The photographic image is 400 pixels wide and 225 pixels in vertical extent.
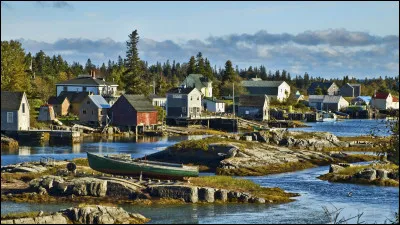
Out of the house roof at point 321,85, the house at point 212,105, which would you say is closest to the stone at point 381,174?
the house at point 212,105

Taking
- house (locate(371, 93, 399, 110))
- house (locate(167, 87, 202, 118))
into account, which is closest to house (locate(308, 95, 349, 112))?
house (locate(371, 93, 399, 110))

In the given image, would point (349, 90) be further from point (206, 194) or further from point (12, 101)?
point (206, 194)

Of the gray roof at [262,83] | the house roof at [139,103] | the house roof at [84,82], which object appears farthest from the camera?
the gray roof at [262,83]

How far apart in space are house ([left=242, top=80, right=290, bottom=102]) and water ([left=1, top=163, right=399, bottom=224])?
10685 cm

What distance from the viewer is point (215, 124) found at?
117750mm

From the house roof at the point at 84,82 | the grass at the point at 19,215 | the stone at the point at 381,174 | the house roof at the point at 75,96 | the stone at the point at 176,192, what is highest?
the house roof at the point at 84,82

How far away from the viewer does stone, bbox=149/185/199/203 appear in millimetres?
45219

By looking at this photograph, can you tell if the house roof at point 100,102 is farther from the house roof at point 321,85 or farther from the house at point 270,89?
the house roof at point 321,85

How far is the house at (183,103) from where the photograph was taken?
378ft

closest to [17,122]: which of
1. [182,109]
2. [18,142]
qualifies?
[18,142]

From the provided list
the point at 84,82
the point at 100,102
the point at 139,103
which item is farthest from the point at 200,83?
the point at 139,103

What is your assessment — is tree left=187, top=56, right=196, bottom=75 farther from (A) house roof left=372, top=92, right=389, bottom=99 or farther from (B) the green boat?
(B) the green boat

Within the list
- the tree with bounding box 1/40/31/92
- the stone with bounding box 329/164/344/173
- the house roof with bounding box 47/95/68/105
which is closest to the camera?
the stone with bounding box 329/164/344/173

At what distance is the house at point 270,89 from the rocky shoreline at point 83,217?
392ft
